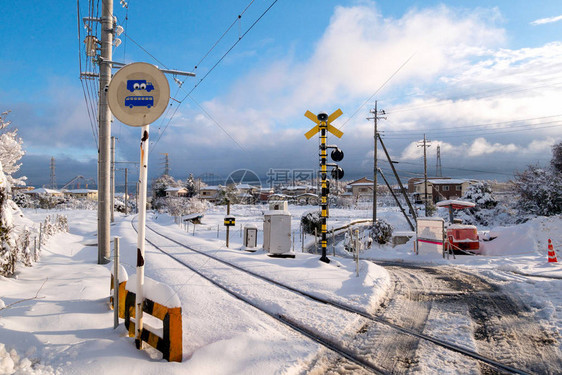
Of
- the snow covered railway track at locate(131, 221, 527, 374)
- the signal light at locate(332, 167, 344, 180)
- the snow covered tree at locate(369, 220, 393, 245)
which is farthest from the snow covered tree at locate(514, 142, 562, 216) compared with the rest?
the snow covered railway track at locate(131, 221, 527, 374)

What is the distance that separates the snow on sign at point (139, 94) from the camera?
3.63 m

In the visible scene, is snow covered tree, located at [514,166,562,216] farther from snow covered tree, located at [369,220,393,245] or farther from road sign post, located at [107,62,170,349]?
road sign post, located at [107,62,170,349]

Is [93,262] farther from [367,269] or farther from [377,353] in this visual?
[377,353]

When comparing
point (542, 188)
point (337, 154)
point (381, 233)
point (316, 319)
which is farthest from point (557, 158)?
point (316, 319)

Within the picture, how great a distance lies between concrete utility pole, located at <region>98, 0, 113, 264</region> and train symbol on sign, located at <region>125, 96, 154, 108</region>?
255 inches

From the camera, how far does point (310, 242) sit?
22.8 meters

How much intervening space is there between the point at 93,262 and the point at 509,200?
34.2m

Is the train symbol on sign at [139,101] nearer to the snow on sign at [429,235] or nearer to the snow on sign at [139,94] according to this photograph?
the snow on sign at [139,94]

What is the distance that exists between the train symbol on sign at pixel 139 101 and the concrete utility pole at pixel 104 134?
21.3ft

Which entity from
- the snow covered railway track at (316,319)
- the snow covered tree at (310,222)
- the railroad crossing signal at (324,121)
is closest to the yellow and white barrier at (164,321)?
the snow covered railway track at (316,319)

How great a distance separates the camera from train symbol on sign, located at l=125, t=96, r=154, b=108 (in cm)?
364

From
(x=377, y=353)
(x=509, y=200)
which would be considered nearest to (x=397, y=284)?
(x=377, y=353)

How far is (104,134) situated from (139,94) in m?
6.61

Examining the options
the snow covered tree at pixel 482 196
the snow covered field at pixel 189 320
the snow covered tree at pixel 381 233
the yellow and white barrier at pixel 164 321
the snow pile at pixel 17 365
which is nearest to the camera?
the snow pile at pixel 17 365
